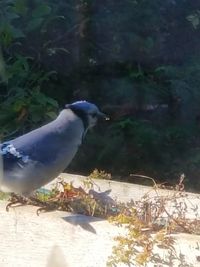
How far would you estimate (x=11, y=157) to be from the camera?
134 inches

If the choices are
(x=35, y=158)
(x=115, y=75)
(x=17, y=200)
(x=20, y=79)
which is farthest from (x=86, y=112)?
(x=115, y=75)

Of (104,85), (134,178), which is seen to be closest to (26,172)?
(134,178)

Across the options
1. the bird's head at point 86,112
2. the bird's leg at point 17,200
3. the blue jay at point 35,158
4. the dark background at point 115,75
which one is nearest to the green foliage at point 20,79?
the dark background at point 115,75

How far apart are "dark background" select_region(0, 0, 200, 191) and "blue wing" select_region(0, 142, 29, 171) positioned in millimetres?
1790

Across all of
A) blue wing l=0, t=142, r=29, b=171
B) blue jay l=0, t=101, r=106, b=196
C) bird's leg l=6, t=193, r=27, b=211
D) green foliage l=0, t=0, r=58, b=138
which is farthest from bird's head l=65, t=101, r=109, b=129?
green foliage l=0, t=0, r=58, b=138

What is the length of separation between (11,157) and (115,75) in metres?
2.38

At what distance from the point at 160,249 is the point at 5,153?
34.5 inches

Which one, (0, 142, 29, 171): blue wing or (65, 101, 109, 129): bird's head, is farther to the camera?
(65, 101, 109, 129): bird's head

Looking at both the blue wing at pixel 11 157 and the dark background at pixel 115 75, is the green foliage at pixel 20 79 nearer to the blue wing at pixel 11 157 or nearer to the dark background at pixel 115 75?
the dark background at pixel 115 75

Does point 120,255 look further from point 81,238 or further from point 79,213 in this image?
point 79,213

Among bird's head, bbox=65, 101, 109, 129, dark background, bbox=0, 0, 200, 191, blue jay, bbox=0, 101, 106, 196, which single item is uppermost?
bird's head, bbox=65, 101, 109, 129

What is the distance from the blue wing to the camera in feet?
11.2

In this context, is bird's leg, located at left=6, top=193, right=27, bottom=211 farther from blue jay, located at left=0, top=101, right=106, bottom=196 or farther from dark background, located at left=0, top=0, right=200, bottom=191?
dark background, located at left=0, top=0, right=200, bottom=191

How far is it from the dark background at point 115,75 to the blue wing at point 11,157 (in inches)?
70.5
